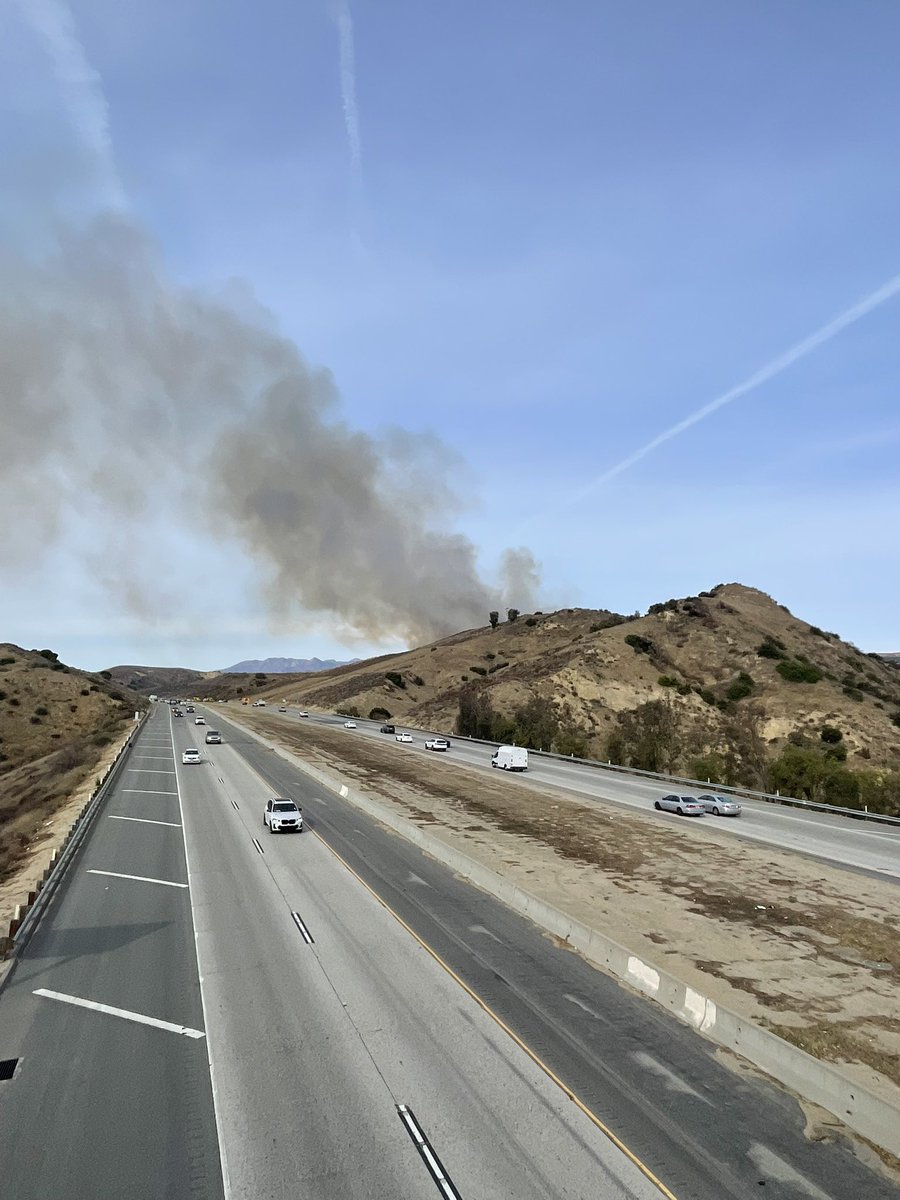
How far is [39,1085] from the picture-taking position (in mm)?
9500

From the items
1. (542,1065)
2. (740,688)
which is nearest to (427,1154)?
(542,1065)

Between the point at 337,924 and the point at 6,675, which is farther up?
the point at 6,675

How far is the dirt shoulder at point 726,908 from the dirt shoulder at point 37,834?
13.4m

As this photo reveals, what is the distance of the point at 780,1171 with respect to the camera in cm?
806

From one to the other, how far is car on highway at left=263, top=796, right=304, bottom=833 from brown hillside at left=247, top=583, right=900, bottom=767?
46.8 metres

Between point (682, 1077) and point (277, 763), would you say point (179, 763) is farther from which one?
point (682, 1077)

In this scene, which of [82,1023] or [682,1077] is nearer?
[682,1077]

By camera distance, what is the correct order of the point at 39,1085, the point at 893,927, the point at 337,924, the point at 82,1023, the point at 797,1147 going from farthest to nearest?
1. the point at 893,927
2. the point at 337,924
3. the point at 82,1023
4. the point at 39,1085
5. the point at 797,1147

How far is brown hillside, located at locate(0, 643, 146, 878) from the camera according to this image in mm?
35438

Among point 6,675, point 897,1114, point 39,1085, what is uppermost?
point 6,675

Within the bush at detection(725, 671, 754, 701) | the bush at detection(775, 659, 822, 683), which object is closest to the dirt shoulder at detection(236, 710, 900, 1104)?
the bush at detection(725, 671, 754, 701)

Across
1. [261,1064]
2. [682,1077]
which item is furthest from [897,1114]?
[261,1064]

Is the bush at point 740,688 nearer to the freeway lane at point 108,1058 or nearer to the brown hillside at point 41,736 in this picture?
the brown hillside at point 41,736

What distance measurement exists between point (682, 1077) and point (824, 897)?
13059 millimetres
